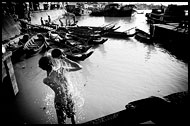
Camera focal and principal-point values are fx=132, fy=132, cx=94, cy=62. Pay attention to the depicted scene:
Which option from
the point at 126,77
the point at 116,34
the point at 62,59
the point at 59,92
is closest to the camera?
the point at 59,92

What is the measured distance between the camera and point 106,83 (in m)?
8.97

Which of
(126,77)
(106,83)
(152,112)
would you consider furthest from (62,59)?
(152,112)

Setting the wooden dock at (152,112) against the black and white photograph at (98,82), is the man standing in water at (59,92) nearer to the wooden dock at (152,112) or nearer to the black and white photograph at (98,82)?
the black and white photograph at (98,82)

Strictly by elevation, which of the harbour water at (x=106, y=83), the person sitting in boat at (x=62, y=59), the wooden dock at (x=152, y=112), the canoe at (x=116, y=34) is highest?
the canoe at (x=116, y=34)

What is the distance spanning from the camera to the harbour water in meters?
6.70

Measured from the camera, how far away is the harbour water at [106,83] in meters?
6.70

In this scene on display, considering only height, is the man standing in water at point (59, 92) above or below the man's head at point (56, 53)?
below

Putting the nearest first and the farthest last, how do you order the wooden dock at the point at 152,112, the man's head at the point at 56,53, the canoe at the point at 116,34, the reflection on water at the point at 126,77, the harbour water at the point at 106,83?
the wooden dock at the point at 152,112
the harbour water at the point at 106,83
the reflection on water at the point at 126,77
the man's head at the point at 56,53
the canoe at the point at 116,34

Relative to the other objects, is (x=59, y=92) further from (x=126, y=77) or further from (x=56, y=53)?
(x=126, y=77)

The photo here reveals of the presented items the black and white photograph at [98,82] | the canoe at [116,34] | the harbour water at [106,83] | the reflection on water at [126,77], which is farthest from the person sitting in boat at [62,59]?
the canoe at [116,34]

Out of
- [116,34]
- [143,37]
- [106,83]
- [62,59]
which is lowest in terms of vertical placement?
[106,83]

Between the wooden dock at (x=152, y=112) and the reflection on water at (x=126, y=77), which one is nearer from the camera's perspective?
the wooden dock at (x=152, y=112)

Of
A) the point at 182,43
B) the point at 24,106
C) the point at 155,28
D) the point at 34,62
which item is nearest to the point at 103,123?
the point at 24,106

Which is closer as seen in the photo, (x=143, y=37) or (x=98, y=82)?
(x=98, y=82)
